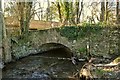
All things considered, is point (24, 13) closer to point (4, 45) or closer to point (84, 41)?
point (4, 45)

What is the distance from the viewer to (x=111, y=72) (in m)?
9.65

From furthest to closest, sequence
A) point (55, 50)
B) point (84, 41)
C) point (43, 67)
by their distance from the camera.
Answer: point (55, 50) < point (84, 41) < point (43, 67)

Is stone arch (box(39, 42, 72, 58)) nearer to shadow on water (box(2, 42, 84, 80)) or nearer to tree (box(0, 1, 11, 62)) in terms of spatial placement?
shadow on water (box(2, 42, 84, 80))

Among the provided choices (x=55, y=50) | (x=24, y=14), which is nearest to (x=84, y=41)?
(x=55, y=50)

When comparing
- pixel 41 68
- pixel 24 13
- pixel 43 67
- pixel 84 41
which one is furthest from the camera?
pixel 24 13

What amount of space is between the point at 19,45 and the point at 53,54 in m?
2.46

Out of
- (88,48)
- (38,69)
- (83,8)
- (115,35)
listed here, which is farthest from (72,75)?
(83,8)

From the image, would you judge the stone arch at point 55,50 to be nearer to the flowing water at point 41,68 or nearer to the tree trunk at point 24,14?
the flowing water at point 41,68

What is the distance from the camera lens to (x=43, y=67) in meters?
13.3

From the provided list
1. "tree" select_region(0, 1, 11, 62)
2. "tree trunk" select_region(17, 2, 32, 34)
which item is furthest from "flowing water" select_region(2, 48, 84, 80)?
"tree trunk" select_region(17, 2, 32, 34)

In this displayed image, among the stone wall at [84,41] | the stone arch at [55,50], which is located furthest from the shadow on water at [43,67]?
the stone wall at [84,41]

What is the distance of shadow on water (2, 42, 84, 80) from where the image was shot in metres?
11.7

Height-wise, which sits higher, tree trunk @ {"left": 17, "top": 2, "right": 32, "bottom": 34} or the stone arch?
tree trunk @ {"left": 17, "top": 2, "right": 32, "bottom": 34}

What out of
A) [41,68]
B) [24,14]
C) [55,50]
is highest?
[24,14]
